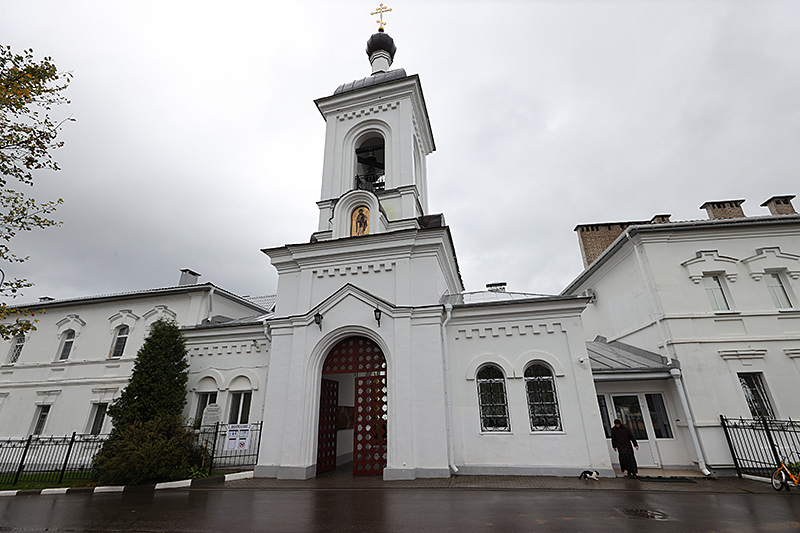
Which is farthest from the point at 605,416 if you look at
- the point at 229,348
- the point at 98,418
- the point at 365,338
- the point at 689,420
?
the point at 98,418

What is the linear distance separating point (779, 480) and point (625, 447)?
9.41ft

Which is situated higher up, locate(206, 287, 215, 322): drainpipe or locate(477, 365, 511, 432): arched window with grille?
locate(206, 287, 215, 322): drainpipe

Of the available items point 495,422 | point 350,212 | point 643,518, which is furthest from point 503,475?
point 350,212

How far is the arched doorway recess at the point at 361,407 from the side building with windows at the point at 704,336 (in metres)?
6.73

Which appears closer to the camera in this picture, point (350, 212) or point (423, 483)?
point (423, 483)

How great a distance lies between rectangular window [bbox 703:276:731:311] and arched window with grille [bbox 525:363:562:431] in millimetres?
6590

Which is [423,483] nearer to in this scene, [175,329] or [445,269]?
[445,269]

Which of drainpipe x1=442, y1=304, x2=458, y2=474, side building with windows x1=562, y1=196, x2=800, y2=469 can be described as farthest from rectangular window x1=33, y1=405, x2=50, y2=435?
side building with windows x1=562, y1=196, x2=800, y2=469

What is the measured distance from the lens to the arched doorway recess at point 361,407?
10086mm

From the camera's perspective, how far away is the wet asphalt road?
18.4 feet

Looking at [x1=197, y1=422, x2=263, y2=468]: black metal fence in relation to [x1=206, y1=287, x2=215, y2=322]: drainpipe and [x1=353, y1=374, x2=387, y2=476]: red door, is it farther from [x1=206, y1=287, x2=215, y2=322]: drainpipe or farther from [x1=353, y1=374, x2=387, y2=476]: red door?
[x1=206, y1=287, x2=215, y2=322]: drainpipe

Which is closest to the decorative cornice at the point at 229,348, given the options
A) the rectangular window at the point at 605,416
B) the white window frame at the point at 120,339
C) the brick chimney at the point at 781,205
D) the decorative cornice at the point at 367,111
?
the white window frame at the point at 120,339

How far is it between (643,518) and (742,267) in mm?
10612

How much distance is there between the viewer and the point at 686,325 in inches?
454
